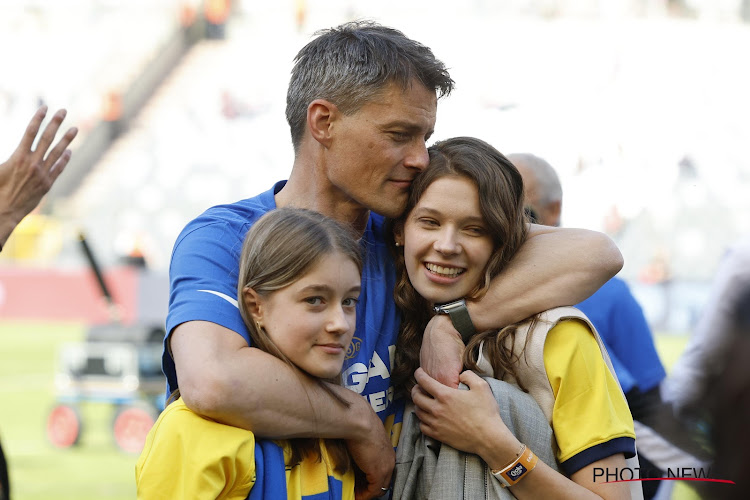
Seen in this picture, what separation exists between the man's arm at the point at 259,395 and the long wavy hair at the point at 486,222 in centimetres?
27

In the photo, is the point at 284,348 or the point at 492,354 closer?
the point at 284,348

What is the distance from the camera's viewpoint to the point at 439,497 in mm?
1904

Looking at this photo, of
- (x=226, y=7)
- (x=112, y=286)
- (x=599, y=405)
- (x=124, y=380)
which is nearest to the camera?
(x=599, y=405)

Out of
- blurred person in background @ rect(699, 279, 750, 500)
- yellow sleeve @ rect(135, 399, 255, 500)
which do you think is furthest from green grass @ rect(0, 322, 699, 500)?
blurred person in background @ rect(699, 279, 750, 500)

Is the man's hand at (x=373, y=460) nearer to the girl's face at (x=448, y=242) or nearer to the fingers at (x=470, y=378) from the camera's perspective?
the fingers at (x=470, y=378)

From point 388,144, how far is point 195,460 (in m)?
0.89

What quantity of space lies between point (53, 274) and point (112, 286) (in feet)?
6.75

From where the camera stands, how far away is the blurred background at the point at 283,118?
55.6ft

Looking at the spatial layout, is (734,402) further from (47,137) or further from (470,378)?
(47,137)

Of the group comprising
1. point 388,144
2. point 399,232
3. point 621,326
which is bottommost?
point 621,326

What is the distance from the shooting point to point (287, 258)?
187cm

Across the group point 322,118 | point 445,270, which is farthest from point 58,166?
point 445,270

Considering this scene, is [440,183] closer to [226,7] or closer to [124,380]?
[124,380]

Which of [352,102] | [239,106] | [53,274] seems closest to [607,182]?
[239,106]
